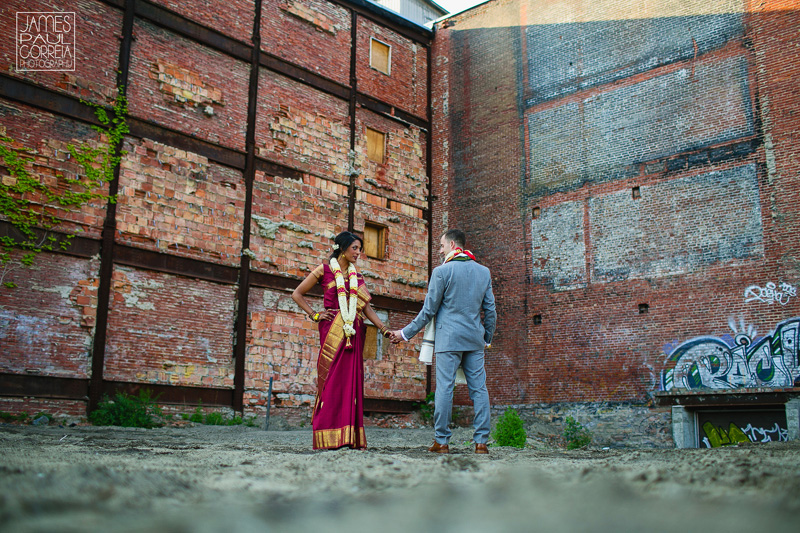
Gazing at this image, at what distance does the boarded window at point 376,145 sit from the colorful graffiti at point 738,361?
8.85 meters

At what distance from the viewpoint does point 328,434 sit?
19.0ft

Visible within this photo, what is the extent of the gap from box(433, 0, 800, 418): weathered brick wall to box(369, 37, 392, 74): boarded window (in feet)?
7.33

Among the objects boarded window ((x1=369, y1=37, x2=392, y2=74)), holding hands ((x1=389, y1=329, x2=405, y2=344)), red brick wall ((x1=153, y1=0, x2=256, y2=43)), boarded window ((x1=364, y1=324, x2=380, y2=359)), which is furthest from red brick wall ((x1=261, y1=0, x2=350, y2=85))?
holding hands ((x1=389, y1=329, x2=405, y2=344))

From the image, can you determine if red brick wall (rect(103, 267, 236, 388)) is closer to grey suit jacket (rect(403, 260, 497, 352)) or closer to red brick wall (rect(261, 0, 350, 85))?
red brick wall (rect(261, 0, 350, 85))

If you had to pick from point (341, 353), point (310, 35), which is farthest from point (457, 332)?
point (310, 35)

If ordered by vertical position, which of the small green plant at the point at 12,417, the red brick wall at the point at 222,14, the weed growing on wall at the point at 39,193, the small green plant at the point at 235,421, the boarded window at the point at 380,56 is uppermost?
the boarded window at the point at 380,56

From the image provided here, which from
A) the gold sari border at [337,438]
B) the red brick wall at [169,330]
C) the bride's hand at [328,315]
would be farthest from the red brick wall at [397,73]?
the gold sari border at [337,438]

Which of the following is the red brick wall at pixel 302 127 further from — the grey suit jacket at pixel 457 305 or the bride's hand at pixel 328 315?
the grey suit jacket at pixel 457 305

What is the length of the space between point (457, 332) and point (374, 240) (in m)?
11.7

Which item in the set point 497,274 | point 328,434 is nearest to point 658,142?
point 497,274

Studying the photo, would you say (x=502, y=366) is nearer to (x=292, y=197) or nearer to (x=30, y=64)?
(x=292, y=197)

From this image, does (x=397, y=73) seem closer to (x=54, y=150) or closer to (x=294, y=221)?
(x=294, y=221)

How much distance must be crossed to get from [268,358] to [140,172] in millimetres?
4703

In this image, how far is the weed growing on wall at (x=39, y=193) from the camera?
11.1 metres
